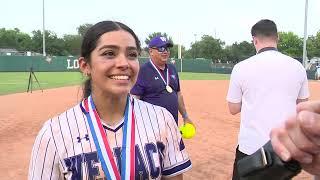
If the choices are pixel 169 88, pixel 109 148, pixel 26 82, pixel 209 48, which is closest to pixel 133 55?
pixel 109 148

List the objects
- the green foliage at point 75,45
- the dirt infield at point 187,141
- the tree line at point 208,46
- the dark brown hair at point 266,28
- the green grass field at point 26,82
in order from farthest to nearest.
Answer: the tree line at point 208,46 < the green grass field at point 26,82 < the dirt infield at point 187,141 < the dark brown hair at point 266,28 < the green foliage at point 75,45

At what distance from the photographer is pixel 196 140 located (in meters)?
9.84

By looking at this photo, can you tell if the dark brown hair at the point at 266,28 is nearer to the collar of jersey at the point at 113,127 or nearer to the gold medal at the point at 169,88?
the gold medal at the point at 169,88

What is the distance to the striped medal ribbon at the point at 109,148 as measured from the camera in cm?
228

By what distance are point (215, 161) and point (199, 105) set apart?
9.42 meters

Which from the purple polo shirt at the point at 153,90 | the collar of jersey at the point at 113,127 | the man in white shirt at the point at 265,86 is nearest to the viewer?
the collar of jersey at the point at 113,127

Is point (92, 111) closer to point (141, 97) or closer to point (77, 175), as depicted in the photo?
point (77, 175)

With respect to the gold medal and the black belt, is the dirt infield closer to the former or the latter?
the gold medal

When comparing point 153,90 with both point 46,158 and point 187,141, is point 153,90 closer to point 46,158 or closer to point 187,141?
point 46,158

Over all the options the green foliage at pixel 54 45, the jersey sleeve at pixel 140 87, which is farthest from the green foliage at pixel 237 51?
the jersey sleeve at pixel 140 87

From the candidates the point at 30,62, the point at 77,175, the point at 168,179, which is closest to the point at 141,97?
the point at 168,179

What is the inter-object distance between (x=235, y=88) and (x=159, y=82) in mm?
1577

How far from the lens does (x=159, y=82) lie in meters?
5.28

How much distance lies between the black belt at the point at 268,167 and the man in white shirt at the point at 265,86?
2.56 metres
